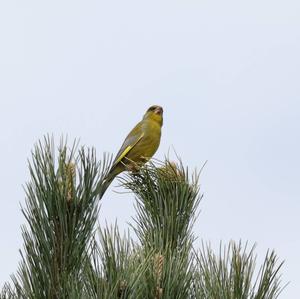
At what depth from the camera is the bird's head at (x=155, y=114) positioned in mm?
8742

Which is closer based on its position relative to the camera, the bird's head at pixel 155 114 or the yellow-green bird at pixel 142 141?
the yellow-green bird at pixel 142 141

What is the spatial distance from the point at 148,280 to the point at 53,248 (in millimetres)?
457

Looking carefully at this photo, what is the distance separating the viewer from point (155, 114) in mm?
8844

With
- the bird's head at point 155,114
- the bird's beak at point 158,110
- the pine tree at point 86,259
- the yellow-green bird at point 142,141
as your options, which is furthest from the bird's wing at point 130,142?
the pine tree at point 86,259

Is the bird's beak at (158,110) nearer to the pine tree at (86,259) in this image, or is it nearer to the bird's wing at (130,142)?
the bird's wing at (130,142)

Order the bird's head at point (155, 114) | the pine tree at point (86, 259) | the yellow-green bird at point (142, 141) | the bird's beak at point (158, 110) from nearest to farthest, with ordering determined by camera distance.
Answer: the pine tree at point (86, 259), the yellow-green bird at point (142, 141), the bird's head at point (155, 114), the bird's beak at point (158, 110)

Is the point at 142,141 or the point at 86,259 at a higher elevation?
the point at 142,141

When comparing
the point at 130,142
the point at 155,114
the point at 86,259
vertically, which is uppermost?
the point at 155,114

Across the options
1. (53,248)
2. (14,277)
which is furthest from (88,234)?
(14,277)

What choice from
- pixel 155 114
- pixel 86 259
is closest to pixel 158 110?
pixel 155 114

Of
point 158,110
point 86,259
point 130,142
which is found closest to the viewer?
point 86,259

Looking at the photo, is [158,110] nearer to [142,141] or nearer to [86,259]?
[142,141]

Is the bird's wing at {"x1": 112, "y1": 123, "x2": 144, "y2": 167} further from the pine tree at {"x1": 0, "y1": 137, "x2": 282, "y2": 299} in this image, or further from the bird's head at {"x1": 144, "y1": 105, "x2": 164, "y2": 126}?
the pine tree at {"x1": 0, "y1": 137, "x2": 282, "y2": 299}

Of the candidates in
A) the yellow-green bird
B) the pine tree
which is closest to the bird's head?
the yellow-green bird
